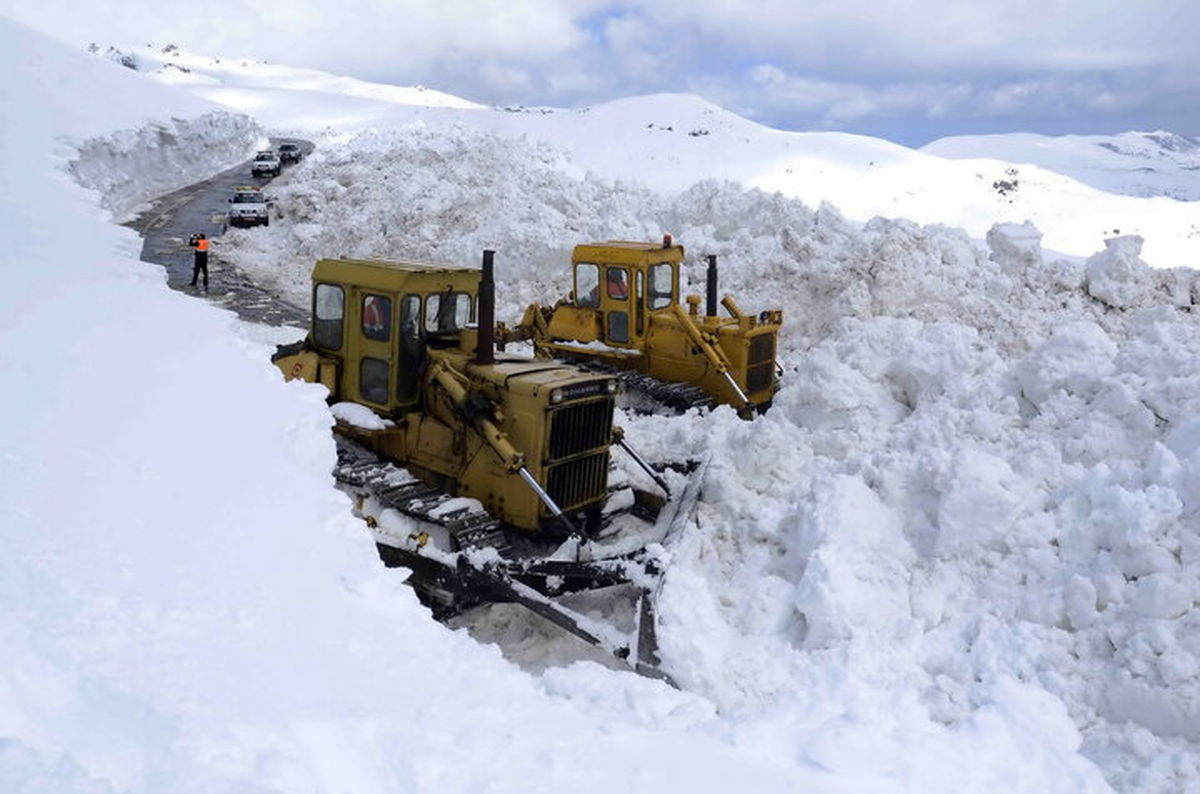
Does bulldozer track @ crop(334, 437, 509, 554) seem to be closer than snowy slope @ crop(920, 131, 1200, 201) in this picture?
Yes

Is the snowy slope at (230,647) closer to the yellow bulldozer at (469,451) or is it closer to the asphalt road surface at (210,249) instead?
the yellow bulldozer at (469,451)

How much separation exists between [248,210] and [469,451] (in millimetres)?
20437

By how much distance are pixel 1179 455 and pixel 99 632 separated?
22.6ft

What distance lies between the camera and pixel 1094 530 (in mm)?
6258

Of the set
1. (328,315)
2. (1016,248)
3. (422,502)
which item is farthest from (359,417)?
(1016,248)

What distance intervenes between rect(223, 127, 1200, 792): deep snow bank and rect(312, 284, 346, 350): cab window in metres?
3.59

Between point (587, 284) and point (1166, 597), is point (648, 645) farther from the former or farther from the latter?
point (587, 284)

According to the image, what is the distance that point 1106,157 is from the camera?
5362cm

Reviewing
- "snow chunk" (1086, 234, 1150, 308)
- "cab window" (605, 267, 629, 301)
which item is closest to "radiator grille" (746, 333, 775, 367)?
"cab window" (605, 267, 629, 301)

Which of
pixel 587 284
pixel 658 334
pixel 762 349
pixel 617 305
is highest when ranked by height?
pixel 587 284

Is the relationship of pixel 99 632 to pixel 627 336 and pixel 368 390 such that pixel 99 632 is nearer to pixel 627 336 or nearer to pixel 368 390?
pixel 368 390

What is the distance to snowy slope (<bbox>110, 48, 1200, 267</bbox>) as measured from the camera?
23578mm

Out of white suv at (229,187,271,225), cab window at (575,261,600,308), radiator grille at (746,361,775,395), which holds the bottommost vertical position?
radiator grille at (746,361,775,395)

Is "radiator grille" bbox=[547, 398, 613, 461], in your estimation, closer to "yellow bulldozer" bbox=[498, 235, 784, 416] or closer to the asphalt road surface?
"yellow bulldozer" bbox=[498, 235, 784, 416]
